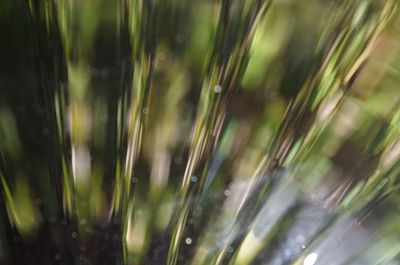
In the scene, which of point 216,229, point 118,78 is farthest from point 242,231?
point 118,78

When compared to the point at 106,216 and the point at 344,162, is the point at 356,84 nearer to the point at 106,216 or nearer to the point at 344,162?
the point at 344,162

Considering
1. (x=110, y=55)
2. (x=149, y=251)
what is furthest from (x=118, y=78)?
(x=149, y=251)

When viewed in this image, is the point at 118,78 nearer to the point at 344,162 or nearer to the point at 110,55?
the point at 110,55

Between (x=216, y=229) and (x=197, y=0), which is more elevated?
(x=197, y=0)

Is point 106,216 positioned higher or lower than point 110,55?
lower

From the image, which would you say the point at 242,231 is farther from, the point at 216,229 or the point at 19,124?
the point at 19,124
